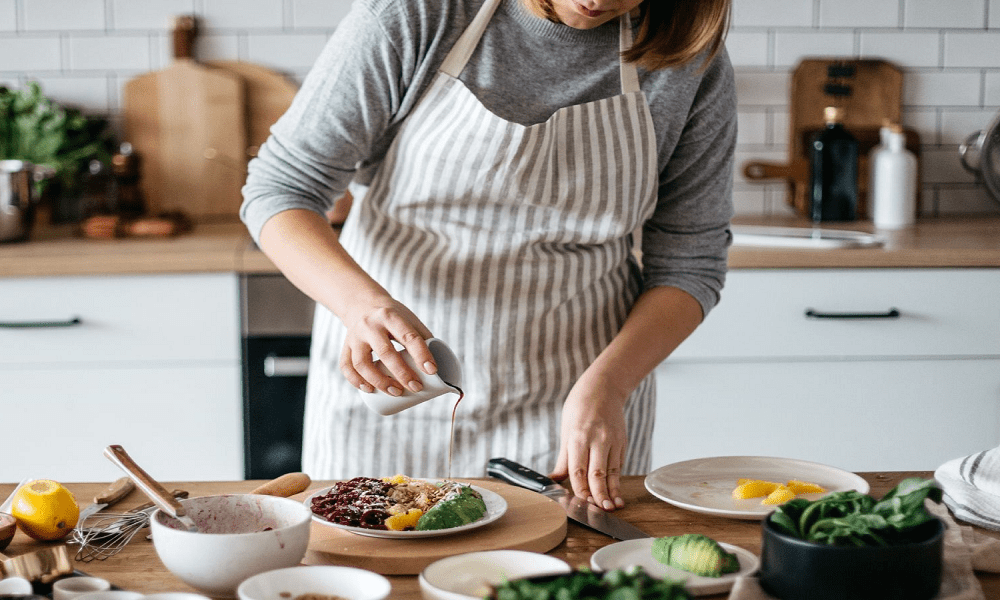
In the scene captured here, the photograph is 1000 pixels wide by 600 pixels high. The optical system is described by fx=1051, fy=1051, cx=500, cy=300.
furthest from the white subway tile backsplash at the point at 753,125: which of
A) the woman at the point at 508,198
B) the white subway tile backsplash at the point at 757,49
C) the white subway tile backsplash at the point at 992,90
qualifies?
the woman at the point at 508,198

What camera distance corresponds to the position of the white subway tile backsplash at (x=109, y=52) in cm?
262

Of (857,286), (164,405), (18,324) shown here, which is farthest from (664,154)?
(18,324)

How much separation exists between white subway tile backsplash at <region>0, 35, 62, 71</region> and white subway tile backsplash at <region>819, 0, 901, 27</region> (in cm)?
194

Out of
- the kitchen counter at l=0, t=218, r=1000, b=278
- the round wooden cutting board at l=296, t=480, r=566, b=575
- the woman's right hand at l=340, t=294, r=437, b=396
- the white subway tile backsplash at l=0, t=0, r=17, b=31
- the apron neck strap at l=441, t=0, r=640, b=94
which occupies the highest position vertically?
the white subway tile backsplash at l=0, t=0, r=17, b=31

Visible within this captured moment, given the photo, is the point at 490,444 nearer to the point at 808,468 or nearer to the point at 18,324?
the point at 808,468

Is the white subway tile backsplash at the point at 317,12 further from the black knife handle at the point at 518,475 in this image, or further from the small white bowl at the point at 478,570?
the small white bowl at the point at 478,570

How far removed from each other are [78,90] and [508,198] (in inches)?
67.4

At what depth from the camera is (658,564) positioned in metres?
0.84

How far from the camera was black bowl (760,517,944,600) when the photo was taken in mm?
720

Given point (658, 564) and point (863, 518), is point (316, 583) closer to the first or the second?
point (658, 564)

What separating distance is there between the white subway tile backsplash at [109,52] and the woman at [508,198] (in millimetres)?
1409

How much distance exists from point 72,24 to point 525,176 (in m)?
1.75

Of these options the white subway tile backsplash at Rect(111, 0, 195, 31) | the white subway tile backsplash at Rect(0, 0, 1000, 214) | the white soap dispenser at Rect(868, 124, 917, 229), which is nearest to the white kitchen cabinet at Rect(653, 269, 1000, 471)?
the white soap dispenser at Rect(868, 124, 917, 229)

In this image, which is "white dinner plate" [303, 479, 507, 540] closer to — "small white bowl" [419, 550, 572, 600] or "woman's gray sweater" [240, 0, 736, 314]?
"small white bowl" [419, 550, 572, 600]
